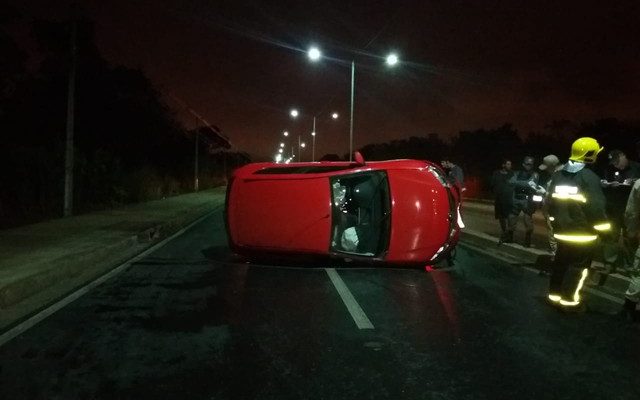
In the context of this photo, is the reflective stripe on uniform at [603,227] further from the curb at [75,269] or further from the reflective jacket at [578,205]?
the curb at [75,269]

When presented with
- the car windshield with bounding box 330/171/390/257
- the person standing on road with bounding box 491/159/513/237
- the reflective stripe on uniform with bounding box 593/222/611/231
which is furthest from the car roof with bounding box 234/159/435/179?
the reflective stripe on uniform with bounding box 593/222/611/231

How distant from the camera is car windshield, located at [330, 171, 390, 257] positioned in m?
9.54

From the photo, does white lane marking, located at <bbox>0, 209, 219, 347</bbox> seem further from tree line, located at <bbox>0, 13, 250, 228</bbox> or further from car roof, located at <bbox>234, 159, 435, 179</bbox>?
tree line, located at <bbox>0, 13, 250, 228</bbox>

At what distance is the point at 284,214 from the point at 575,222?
4.33 metres

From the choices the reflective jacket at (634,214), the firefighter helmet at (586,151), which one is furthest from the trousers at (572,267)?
the firefighter helmet at (586,151)

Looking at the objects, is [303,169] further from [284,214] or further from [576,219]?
[576,219]

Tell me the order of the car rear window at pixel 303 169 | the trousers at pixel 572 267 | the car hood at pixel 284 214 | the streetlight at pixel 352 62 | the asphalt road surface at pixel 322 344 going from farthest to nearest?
the streetlight at pixel 352 62 < the car rear window at pixel 303 169 < the car hood at pixel 284 214 < the trousers at pixel 572 267 < the asphalt road surface at pixel 322 344

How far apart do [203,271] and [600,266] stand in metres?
6.21

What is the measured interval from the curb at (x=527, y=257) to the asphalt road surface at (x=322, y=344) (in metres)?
0.74

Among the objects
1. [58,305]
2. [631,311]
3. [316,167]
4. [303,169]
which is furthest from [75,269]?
[631,311]

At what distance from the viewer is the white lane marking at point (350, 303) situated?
6.62m

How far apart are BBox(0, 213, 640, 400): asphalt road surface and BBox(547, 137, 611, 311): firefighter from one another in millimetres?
400

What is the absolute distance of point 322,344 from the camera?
5.81 metres

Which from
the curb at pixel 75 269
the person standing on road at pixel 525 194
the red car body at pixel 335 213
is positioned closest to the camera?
the curb at pixel 75 269
